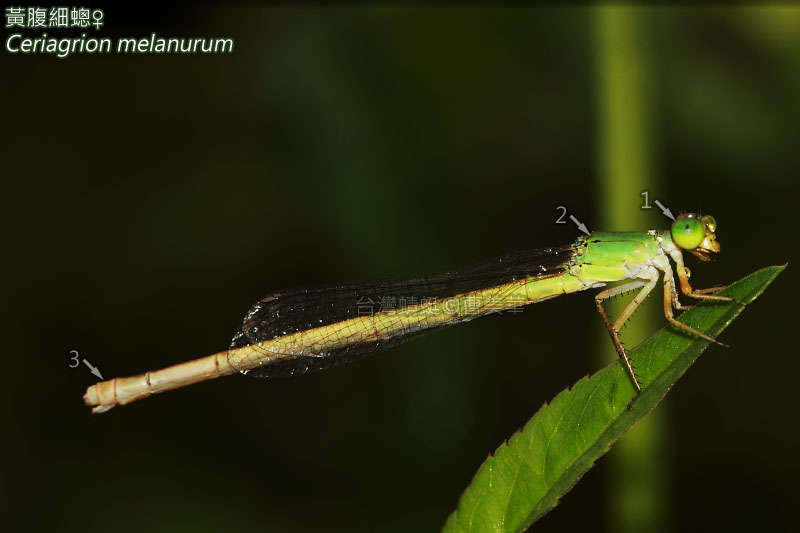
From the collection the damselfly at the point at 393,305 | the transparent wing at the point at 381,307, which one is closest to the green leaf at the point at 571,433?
the damselfly at the point at 393,305

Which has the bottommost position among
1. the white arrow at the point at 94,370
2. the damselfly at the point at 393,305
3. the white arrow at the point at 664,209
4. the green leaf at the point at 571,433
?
the green leaf at the point at 571,433

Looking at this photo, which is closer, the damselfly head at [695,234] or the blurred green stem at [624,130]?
the damselfly head at [695,234]

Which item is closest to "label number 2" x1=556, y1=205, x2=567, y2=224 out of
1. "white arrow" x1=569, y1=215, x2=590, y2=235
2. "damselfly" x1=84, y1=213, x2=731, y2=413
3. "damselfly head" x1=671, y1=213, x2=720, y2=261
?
"white arrow" x1=569, y1=215, x2=590, y2=235

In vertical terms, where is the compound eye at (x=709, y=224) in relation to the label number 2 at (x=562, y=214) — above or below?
below

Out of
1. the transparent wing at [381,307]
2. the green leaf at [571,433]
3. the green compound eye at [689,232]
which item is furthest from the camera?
the transparent wing at [381,307]

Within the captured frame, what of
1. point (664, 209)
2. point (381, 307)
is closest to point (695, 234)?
point (664, 209)

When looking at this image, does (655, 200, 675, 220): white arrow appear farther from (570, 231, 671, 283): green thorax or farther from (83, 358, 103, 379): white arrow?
(83, 358, 103, 379): white arrow

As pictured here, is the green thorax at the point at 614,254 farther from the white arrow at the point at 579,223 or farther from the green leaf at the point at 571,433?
the green leaf at the point at 571,433

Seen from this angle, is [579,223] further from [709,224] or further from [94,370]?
[94,370]
